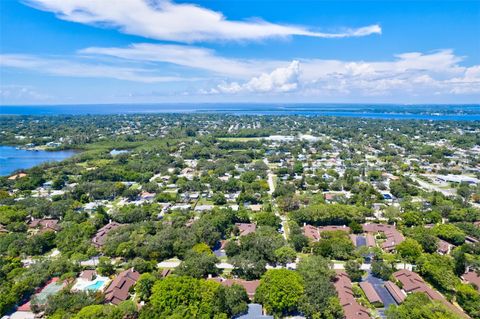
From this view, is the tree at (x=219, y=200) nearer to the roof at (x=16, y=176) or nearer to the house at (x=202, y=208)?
the house at (x=202, y=208)

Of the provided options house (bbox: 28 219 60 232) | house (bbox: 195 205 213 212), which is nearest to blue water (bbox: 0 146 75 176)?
house (bbox: 28 219 60 232)

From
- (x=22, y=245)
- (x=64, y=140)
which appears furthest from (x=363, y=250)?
(x=64, y=140)

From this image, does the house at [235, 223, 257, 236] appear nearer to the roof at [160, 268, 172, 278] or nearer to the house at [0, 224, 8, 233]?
the roof at [160, 268, 172, 278]

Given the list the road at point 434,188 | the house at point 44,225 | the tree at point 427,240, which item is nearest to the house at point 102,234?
the house at point 44,225

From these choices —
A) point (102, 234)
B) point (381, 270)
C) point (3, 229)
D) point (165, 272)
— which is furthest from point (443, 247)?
point (3, 229)

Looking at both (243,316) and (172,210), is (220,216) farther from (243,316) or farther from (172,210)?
(243,316)

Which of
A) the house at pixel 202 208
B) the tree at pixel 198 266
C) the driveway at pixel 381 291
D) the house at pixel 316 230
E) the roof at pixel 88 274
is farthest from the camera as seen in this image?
the house at pixel 202 208

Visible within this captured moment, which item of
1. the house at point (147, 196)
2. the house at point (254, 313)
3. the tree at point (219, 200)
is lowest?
the house at point (254, 313)
